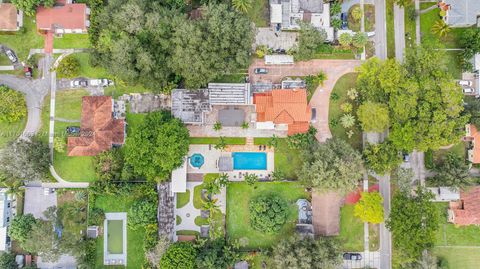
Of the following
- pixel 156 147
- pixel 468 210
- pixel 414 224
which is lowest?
pixel 414 224

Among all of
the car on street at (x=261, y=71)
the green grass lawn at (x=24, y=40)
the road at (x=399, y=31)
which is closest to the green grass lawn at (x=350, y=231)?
the car on street at (x=261, y=71)

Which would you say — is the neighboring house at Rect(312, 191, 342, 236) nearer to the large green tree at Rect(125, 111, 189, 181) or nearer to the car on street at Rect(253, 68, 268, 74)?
the car on street at Rect(253, 68, 268, 74)

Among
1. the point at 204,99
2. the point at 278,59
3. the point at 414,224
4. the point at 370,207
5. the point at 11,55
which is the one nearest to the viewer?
the point at 414,224

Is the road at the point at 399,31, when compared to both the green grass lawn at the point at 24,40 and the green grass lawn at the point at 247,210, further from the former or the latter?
the green grass lawn at the point at 24,40

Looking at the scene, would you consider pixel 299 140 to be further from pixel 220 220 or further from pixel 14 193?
pixel 14 193

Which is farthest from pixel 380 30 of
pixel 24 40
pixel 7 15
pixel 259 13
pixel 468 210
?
pixel 7 15

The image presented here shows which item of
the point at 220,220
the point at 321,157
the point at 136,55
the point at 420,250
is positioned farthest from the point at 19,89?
the point at 420,250

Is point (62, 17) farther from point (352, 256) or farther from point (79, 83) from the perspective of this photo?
point (352, 256)
